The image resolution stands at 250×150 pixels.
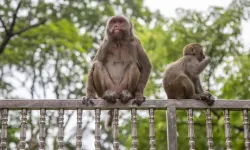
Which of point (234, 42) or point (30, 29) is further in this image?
point (30, 29)

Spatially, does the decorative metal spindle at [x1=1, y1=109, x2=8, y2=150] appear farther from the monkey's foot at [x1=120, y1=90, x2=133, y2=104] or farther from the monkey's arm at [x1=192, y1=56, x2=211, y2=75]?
the monkey's arm at [x1=192, y1=56, x2=211, y2=75]

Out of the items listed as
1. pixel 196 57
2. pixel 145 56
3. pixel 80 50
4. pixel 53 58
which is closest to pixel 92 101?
pixel 145 56

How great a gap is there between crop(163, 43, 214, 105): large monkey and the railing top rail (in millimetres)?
578

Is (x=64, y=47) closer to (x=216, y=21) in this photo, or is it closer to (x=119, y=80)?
(x=216, y=21)

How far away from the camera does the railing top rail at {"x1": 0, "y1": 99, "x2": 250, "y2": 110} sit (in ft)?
23.6

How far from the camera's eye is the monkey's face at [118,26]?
7.87 m

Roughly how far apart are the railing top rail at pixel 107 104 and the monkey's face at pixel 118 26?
133 cm

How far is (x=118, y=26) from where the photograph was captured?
25.8 ft

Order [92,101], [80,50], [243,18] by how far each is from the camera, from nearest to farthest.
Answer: [92,101] → [243,18] → [80,50]

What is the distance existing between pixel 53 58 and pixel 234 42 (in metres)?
9.45

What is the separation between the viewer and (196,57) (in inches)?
357

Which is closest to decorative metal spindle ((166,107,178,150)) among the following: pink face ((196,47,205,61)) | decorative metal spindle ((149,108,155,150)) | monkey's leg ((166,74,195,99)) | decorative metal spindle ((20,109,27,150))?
decorative metal spindle ((149,108,155,150))

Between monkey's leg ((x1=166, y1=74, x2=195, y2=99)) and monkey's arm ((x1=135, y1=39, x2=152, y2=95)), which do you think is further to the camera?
monkey's leg ((x1=166, y1=74, x2=195, y2=99))

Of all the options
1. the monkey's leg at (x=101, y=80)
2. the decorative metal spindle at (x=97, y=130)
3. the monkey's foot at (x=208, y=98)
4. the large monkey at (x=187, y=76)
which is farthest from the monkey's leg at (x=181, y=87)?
the decorative metal spindle at (x=97, y=130)
